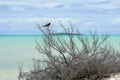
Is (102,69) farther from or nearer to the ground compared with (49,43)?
nearer to the ground

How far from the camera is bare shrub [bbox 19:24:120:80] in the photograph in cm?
1243

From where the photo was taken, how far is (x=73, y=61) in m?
12.6

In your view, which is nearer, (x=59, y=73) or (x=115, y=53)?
(x=59, y=73)

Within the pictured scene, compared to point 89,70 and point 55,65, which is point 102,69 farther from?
point 55,65

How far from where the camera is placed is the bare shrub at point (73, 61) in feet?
40.8

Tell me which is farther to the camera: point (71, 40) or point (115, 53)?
point (115, 53)

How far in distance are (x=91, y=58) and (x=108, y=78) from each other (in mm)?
774

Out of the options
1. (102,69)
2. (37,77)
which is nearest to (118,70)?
(102,69)

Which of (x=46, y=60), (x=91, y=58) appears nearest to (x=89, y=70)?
(x=91, y=58)

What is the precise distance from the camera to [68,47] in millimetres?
12781

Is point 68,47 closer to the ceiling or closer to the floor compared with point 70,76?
closer to the ceiling

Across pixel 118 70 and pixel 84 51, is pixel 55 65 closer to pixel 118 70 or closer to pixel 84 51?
pixel 84 51

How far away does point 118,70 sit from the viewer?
13.0 metres

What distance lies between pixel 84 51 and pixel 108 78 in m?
1.06
